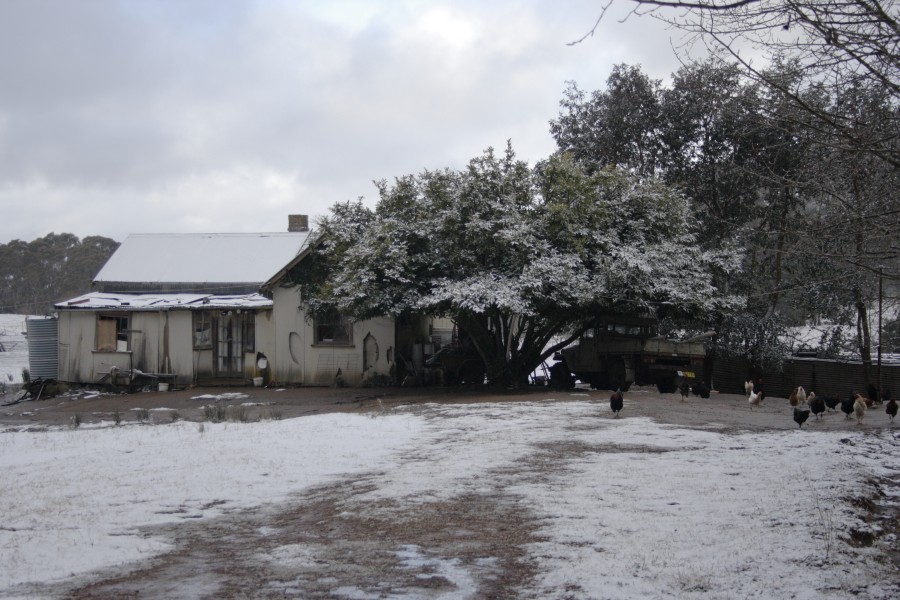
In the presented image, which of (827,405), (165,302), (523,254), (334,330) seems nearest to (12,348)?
(165,302)

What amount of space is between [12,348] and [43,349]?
791 inches

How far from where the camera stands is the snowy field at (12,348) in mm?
39750

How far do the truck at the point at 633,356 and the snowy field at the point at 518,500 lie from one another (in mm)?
6758

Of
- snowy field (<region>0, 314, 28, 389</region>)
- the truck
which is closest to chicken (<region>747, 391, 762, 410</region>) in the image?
the truck

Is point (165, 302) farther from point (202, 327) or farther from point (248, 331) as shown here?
point (248, 331)

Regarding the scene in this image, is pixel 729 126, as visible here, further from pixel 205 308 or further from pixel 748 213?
pixel 205 308

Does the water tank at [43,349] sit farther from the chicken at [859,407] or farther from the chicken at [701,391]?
the chicken at [859,407]

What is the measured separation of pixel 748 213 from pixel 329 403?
16.1 meters

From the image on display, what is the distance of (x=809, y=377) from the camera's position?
2705cm

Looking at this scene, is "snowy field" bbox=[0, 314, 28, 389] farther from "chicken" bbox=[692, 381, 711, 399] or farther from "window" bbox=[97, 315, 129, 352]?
"chicken" bbox=[692, 381, 711, 399]

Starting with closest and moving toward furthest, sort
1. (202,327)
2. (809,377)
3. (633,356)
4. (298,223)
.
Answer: (633,356) < (809,377) < (202,327) < (298,223)

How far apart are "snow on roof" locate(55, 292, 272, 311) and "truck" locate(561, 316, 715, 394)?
11.0 metres

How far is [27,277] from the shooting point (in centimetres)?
7256

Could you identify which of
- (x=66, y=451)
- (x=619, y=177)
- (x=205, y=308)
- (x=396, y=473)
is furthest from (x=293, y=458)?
(x=205, y=308)
